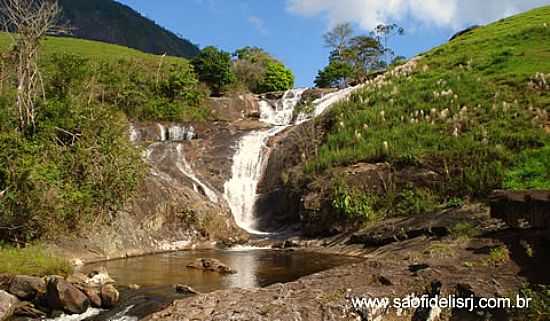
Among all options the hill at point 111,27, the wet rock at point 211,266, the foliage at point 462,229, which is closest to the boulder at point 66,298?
the wet rock at point 211,266

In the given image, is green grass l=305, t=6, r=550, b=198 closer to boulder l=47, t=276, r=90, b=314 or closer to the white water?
the white water

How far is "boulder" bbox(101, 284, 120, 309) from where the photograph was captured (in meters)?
11.2

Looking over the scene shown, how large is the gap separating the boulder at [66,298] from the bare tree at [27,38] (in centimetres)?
976

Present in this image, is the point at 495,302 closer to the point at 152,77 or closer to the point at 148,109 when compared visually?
the point at 148,109

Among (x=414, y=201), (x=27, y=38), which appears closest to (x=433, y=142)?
(x=414, y=201)

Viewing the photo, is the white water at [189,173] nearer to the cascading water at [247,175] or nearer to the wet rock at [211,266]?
the cascading water at [247,175]

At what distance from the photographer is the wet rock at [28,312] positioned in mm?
10594

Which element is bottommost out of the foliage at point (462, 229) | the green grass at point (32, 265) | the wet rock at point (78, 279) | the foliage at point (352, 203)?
the wet rock at point (78, 279)

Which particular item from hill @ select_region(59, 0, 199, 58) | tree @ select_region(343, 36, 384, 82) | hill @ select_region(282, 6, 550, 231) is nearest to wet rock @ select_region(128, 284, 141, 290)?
hill @ select_region(282, 6, 550, 231)

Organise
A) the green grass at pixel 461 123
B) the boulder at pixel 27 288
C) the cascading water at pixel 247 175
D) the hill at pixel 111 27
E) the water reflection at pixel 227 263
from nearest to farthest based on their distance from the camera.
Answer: the boulder at pixel 27 288, the water reflection at pixel 227 263, the green grass at pixel 461 123, the cascading water at pixel 247 175, the hill at pixel 111 27

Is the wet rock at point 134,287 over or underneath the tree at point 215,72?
underneath

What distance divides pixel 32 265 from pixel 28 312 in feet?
7.89

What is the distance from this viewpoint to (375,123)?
26.1m

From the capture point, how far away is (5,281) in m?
11.8
